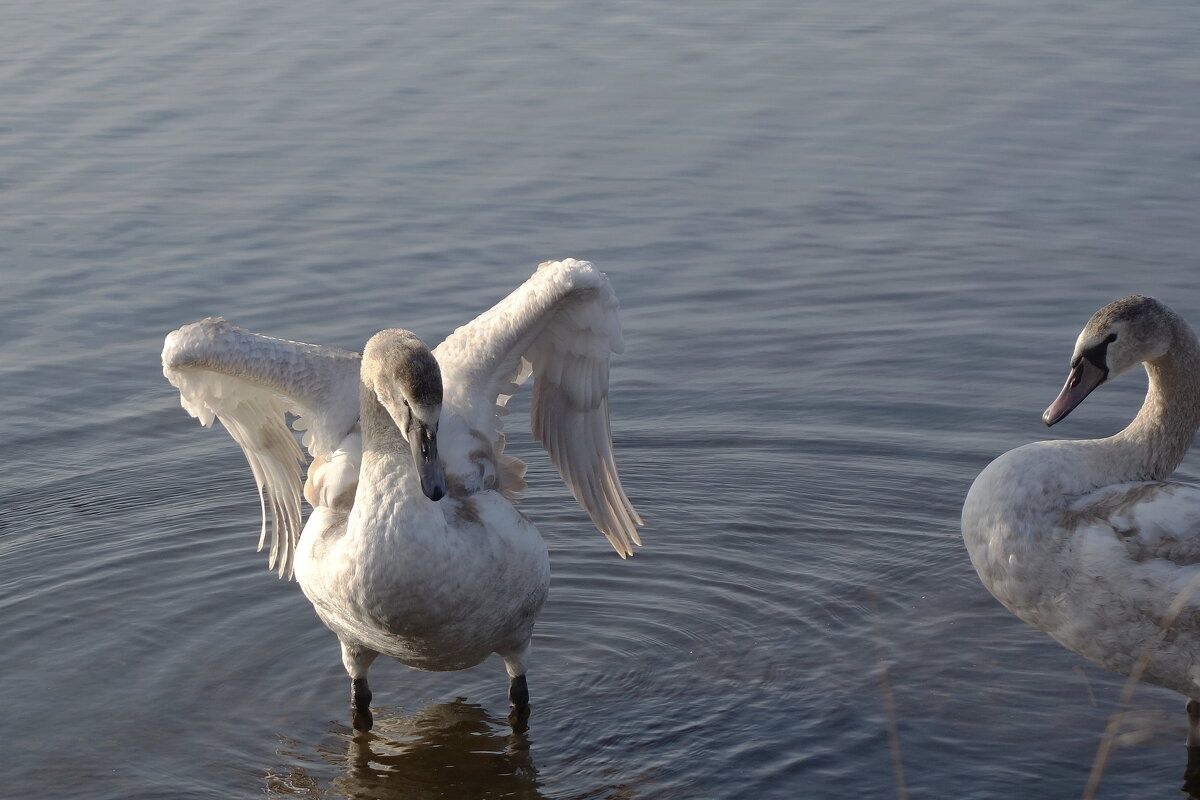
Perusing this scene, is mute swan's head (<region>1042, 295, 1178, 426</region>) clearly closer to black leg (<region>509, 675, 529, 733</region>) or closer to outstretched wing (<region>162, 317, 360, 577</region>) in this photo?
black leg (<region>509, 675, 529, 733</region>)

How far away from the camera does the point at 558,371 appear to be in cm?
715

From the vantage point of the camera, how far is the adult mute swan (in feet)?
19.2

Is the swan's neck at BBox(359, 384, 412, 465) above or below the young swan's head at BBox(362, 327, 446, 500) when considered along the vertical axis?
below

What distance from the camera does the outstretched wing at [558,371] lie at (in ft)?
21.5

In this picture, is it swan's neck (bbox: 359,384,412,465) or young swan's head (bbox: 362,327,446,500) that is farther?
swan's neck (bbox: 359,384,412,465)

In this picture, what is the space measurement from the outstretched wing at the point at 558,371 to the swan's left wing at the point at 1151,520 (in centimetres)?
206

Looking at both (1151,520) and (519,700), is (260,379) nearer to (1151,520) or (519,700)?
(519,700)

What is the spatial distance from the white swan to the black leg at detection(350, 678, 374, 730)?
100 inches

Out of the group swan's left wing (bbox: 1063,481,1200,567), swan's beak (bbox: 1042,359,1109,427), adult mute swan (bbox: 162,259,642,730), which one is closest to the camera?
swan's left wing (bbox: 1063,481,1200,567)

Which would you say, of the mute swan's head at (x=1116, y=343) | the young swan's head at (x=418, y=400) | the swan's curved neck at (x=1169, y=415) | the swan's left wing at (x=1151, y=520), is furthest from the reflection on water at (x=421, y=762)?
the swan's curved neck at (x=1169, y=415)

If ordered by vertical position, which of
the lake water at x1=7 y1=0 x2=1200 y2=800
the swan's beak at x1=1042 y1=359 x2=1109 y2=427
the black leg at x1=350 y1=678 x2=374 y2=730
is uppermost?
the swan's beak at x1=1042 y1=359 x2=1109 y2=427

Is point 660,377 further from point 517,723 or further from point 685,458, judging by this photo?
point 517,723

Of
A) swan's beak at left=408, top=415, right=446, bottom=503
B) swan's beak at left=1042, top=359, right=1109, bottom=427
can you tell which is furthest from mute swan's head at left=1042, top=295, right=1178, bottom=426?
swan's beak at left=408, top=415, right=446, bottom=503

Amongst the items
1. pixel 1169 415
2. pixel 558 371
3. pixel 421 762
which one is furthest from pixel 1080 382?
pixel 421 762
